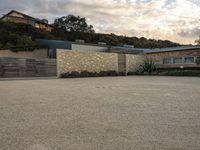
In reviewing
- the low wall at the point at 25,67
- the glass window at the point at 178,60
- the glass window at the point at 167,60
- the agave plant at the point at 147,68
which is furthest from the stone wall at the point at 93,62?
the glass window at the point at 178,60

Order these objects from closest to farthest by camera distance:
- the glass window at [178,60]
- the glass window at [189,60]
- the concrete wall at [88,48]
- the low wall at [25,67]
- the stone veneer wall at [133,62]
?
the low wall at [25,67]
the glass window at [189,60]
the glass window at [178,60]
the stone veneer wall at [133,62]
the concrete wall at [88,48]

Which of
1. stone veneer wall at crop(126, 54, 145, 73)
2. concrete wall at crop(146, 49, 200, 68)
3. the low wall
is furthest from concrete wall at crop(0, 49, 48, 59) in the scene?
concrete wall at crop(146, 49, 200, 68)

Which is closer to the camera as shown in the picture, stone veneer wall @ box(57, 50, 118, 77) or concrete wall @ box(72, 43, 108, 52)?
stone veneer wall @ box(57, 50, 118, 77)

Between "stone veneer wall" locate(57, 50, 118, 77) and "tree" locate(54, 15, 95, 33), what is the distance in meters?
29.3

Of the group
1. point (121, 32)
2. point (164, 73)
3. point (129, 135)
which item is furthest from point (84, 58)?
point (121, 32)

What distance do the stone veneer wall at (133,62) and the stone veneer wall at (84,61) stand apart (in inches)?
59.4

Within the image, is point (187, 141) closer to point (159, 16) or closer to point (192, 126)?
point (192, 126)

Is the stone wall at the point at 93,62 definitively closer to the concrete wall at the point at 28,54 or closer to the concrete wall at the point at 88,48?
the concrete wall at the point at 88,48

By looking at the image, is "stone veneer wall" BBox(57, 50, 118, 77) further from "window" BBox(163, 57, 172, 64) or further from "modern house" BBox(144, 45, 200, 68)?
"window" BBox(163, 57, 172, 64)

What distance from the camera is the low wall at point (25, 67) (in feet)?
58.1

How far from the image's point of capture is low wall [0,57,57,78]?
58.1 feet

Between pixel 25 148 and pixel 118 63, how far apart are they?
2050cm

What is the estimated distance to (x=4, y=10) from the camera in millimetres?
44594

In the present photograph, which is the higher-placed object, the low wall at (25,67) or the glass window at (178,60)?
the glass window at (178,60)
